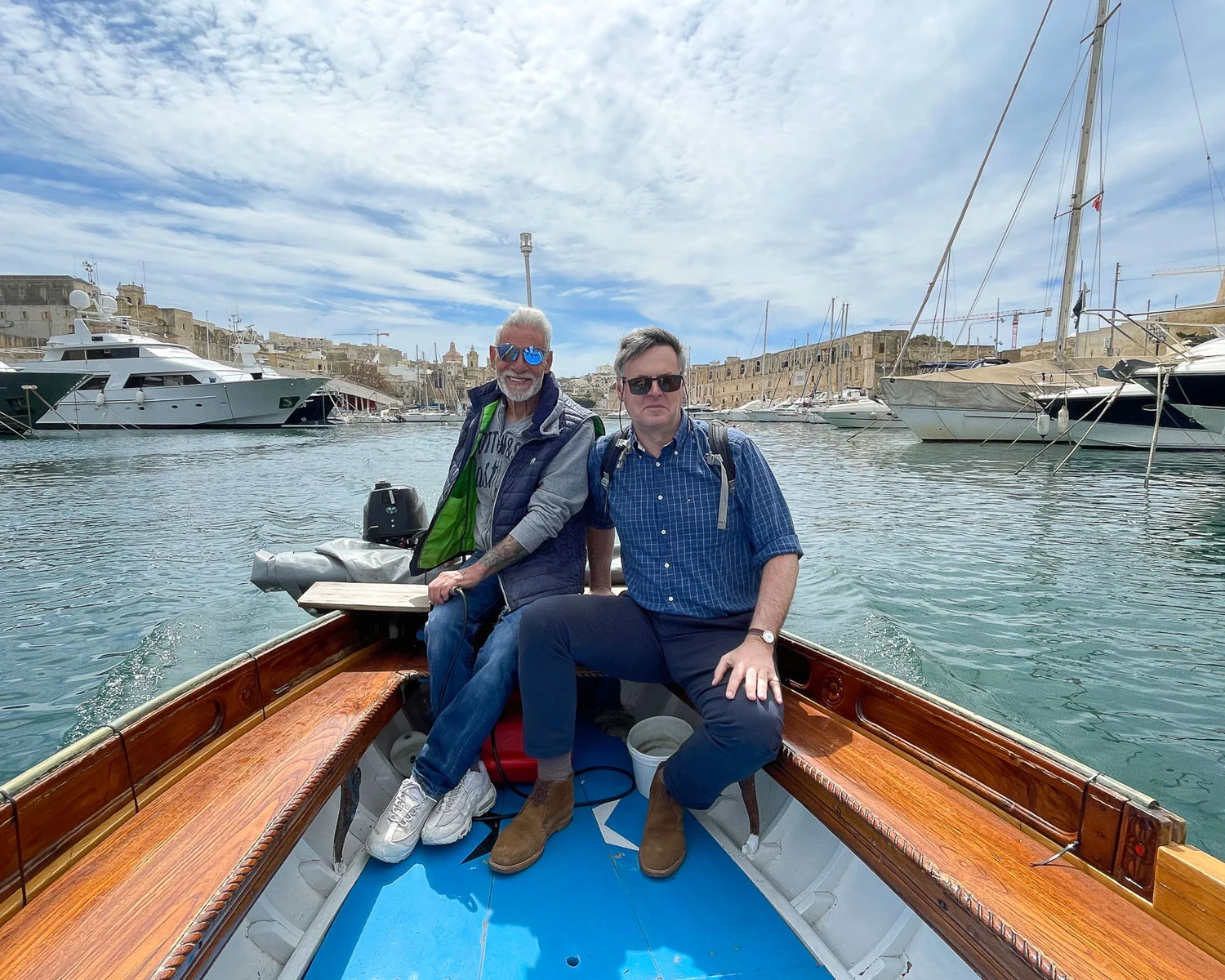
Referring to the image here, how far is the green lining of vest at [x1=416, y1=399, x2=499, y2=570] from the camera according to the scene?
285 cm

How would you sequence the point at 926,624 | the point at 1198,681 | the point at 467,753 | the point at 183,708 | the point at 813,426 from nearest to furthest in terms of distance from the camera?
1. the point at 183,708
2. the point at 467,753
3. the point at 1198,681
4. the point at 926,624
5. the point at 813,426

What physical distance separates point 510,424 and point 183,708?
1.56m

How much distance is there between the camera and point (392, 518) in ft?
14.3

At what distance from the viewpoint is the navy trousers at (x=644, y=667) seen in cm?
199

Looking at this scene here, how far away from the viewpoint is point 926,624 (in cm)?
580

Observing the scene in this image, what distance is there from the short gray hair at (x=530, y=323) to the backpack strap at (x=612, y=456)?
0.58 meters

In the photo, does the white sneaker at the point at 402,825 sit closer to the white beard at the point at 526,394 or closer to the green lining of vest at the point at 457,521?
the green lining of vest at the point at 457,521

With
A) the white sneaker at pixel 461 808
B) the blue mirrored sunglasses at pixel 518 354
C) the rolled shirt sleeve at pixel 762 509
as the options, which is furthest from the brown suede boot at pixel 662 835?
the blue mirrored sunglasses at pixel 518 354

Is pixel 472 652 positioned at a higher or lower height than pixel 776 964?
higher

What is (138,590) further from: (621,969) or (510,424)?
(621,969)

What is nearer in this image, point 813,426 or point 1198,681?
point 1198,681

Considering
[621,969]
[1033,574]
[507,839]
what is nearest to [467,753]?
[507,839]

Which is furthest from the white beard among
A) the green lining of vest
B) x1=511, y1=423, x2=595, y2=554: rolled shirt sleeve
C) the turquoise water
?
the turquoise water

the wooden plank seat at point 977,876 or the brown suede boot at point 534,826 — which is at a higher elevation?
the wooden plank seat at point 977,876
